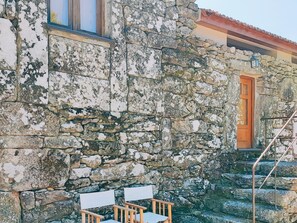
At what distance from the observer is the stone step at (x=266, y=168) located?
195 inches

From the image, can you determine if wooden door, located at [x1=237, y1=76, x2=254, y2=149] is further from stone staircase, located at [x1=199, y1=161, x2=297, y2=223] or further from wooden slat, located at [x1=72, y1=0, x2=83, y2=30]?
wooden slat, located at [x1=72, y1=0, x2=83, y2=30]

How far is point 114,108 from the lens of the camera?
4230 millimetres

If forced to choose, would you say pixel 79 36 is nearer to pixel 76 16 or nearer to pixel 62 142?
pixel 76 16

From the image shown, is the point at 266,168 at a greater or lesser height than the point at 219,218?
greater

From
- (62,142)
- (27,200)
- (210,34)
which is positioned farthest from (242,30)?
(27,200)

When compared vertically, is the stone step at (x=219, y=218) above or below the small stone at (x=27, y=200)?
below

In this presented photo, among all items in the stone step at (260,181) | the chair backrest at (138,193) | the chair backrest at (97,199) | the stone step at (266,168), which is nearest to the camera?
the chair backrest at (97,199)

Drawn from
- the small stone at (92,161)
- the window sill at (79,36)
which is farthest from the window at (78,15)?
the small stone at (92,161)

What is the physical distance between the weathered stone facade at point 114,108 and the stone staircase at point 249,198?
0.29 metres

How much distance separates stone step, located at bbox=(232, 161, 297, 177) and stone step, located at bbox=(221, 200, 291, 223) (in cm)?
77

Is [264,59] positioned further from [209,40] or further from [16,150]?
[16,150]

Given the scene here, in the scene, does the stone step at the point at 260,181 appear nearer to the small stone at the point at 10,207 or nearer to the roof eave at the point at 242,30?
the roof eave at the point at 242,30

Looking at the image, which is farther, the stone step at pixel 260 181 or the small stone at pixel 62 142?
the stone step at pixel 260 181

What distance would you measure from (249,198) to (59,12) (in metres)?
3.70
